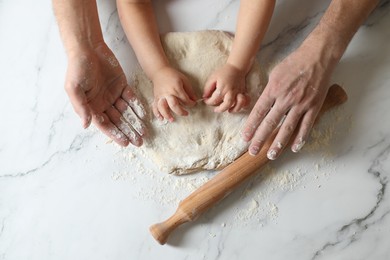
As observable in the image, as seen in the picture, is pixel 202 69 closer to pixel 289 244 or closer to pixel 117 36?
pixel 117 36

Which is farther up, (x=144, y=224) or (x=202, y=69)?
(x=202, y=69)

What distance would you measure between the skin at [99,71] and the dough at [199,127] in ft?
0.14

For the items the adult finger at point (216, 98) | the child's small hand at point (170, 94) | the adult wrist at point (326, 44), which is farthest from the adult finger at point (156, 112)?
the adult wrist at point (326, 44)

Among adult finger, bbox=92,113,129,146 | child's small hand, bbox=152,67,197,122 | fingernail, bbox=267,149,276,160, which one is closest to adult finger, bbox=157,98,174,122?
child's small hand, bbox=152,67,197,122

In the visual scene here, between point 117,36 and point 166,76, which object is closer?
point 166,76

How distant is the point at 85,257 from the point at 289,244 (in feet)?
1.50

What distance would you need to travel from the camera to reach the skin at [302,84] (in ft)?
2.92

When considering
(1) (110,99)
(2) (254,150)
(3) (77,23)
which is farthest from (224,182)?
(3) (77,23)

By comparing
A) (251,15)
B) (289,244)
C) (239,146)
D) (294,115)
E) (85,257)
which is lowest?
(85,257)

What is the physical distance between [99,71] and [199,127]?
239 mm

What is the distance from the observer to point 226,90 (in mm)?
920

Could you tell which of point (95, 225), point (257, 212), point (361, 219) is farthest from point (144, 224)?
point (361, 219)

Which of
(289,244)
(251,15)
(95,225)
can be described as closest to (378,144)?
(289,244)

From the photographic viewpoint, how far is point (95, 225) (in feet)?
3.42
